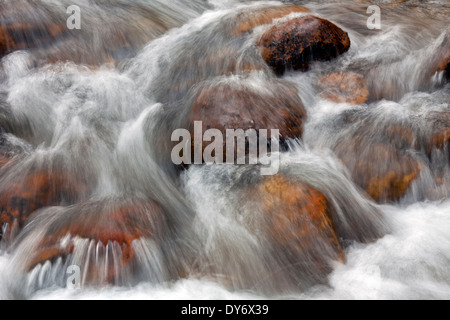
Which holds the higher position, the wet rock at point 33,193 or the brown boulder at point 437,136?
the brown boulder at point 437,136

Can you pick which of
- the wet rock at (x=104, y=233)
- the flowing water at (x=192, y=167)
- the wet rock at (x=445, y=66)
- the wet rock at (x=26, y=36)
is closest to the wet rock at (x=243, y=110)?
the flowing water at (x=192, y=167)

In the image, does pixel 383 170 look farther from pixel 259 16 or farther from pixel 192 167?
pixel 259 16

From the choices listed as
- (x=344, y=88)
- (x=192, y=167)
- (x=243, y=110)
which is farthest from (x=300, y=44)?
(x=192, y=167)

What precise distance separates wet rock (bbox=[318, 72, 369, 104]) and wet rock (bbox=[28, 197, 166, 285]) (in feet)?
9.23

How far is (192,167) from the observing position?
13.9 feet

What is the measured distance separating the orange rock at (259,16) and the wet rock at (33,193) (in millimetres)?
3436

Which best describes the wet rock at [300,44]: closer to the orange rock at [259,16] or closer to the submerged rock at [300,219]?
the orange rock at [259,16]

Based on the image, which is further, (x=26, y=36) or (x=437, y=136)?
(x=26, y=36)

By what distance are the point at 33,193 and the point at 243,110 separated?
92.0 inches

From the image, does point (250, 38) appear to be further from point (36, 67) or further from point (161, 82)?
point (36, 67)

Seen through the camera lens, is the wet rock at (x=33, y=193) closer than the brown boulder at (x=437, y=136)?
Yes

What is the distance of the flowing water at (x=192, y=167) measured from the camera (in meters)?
3.15

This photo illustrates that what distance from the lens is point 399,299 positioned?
299cm
